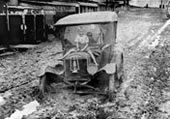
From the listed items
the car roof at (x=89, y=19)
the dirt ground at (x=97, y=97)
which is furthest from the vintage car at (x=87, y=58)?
the dirt ground at (x=97, y=97)

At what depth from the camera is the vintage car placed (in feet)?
21.6

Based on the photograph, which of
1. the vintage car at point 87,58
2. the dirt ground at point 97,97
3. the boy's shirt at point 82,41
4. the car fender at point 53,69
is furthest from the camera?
the boy's shirt at point 82,41

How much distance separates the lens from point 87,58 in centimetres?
658

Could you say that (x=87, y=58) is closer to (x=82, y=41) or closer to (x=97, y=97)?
(x=82, y=41)

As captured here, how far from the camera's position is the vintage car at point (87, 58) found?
659 centimetres

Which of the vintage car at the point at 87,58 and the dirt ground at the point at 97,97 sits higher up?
the vintage car at the point at 87,58

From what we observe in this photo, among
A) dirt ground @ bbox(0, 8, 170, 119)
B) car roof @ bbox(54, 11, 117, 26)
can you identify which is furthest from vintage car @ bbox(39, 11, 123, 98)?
dirt ground @ bbox(0, 8, 170, 119)

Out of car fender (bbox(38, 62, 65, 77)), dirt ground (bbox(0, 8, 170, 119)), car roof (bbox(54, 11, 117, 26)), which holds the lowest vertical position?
dirt ground (bbox(0, 8, 170, 119))

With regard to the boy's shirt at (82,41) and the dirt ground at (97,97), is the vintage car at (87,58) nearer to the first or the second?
the boy's shirt at (82,41)

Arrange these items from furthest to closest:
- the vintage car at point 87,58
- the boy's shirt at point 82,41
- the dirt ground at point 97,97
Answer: the boy's shirt at point 82,41
the vintage car at point 87,58
the dirt ground at point 97,97

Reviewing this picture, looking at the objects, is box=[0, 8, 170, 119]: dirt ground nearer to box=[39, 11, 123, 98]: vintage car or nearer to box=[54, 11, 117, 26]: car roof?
box=[39, 11, 123, 98]: vintage car

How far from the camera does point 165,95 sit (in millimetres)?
6719

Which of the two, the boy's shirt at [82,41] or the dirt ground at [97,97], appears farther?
the boy's shirt at [82,41]

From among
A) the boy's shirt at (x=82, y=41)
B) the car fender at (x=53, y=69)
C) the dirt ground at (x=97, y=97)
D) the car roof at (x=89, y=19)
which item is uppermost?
the car roof at (x=89, y=19)
